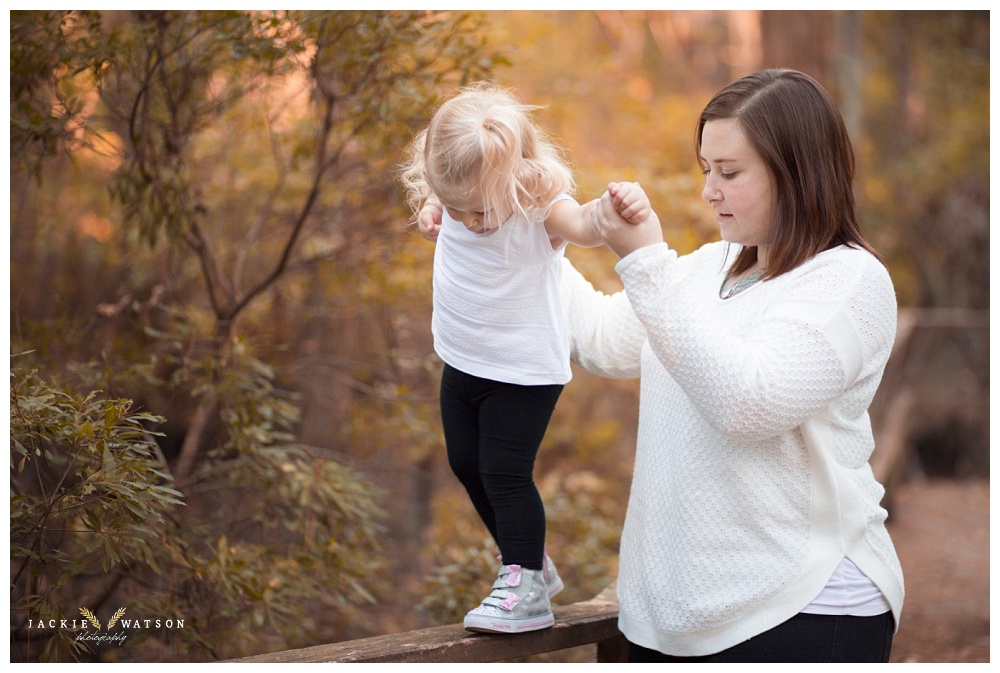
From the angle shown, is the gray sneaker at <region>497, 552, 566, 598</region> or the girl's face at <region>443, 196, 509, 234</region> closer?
the girl's face at <region>443, 196, 509, 234</region>

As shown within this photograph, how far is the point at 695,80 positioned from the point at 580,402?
6.86 metres

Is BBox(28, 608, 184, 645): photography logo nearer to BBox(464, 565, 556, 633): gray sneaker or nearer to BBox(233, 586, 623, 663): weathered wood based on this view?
BBox(233, 586, 623, 663): weathered wood

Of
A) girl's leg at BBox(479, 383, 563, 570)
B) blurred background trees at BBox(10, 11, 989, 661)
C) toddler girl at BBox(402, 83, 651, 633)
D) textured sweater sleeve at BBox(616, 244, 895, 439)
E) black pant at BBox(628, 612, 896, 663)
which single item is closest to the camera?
textured sweater sleeve at BBox(616, 244, 895, 439)

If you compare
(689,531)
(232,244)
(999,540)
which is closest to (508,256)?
(689,531)

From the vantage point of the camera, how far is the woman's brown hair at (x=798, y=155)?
162cm

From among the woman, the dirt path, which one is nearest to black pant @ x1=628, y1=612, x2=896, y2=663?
the woman

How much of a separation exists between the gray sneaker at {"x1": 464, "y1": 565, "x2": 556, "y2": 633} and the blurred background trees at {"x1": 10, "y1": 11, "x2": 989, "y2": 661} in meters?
0.67

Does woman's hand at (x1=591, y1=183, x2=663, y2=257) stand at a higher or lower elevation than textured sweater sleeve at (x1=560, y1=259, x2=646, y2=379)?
higher

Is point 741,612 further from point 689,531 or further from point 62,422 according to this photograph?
point 62,422

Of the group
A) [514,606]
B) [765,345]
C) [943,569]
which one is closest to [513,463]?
[514,606]

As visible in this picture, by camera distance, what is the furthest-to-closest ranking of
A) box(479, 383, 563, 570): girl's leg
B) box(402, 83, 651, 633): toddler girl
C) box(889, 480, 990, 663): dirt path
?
box(889, 480, 990, 663): dirt path, box(479, 383, 563, 570): girl's leg, box(402, 83, 651, 633): toddler girl

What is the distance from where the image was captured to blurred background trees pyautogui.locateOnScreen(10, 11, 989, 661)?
7.41ft

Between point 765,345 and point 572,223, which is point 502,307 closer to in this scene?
point 572,223

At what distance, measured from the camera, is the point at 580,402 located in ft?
17.0
